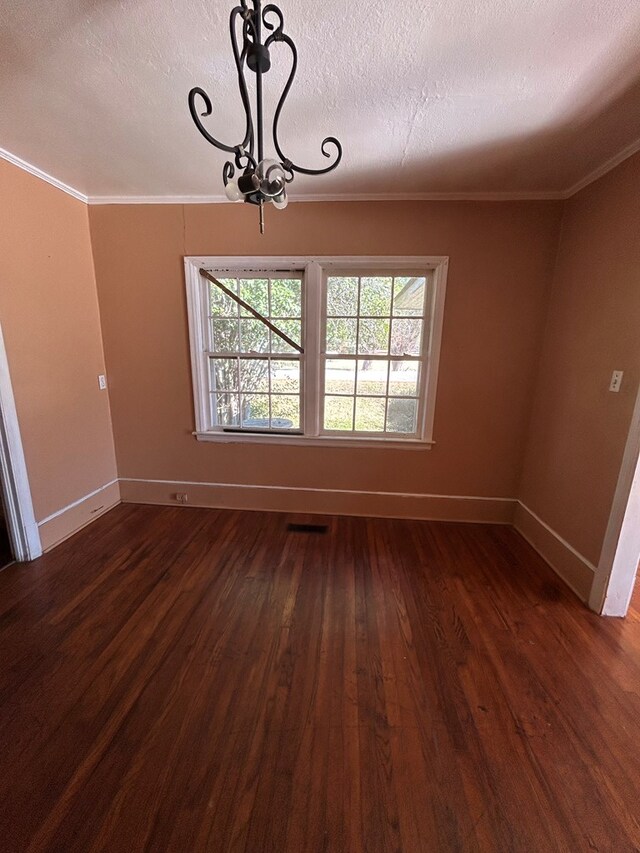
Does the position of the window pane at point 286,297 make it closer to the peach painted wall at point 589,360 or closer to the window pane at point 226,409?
the window pane at point 226,409

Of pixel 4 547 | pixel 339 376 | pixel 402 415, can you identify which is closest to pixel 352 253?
pixel 339 376

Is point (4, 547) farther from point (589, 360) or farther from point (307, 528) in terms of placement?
point (589, 360)

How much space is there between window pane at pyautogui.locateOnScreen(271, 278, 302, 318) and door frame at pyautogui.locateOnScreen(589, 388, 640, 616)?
218 centimetres

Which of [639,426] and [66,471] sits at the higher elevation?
[639,426]

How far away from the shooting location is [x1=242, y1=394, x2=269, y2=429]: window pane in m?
2.85

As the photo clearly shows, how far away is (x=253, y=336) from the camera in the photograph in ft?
8.93

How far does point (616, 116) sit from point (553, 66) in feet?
1.76

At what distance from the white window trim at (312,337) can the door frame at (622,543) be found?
1.18 meters

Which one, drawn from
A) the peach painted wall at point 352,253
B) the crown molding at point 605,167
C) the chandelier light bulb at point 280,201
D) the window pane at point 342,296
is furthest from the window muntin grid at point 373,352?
the chandelier light bulb at point 280,201

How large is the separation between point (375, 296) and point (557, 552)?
2198 millimetres

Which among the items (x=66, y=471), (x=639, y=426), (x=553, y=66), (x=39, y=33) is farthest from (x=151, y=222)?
(x=639, y=426)

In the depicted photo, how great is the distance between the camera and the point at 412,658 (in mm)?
1562

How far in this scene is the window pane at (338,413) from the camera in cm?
277

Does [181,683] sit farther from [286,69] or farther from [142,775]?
[286,69]
